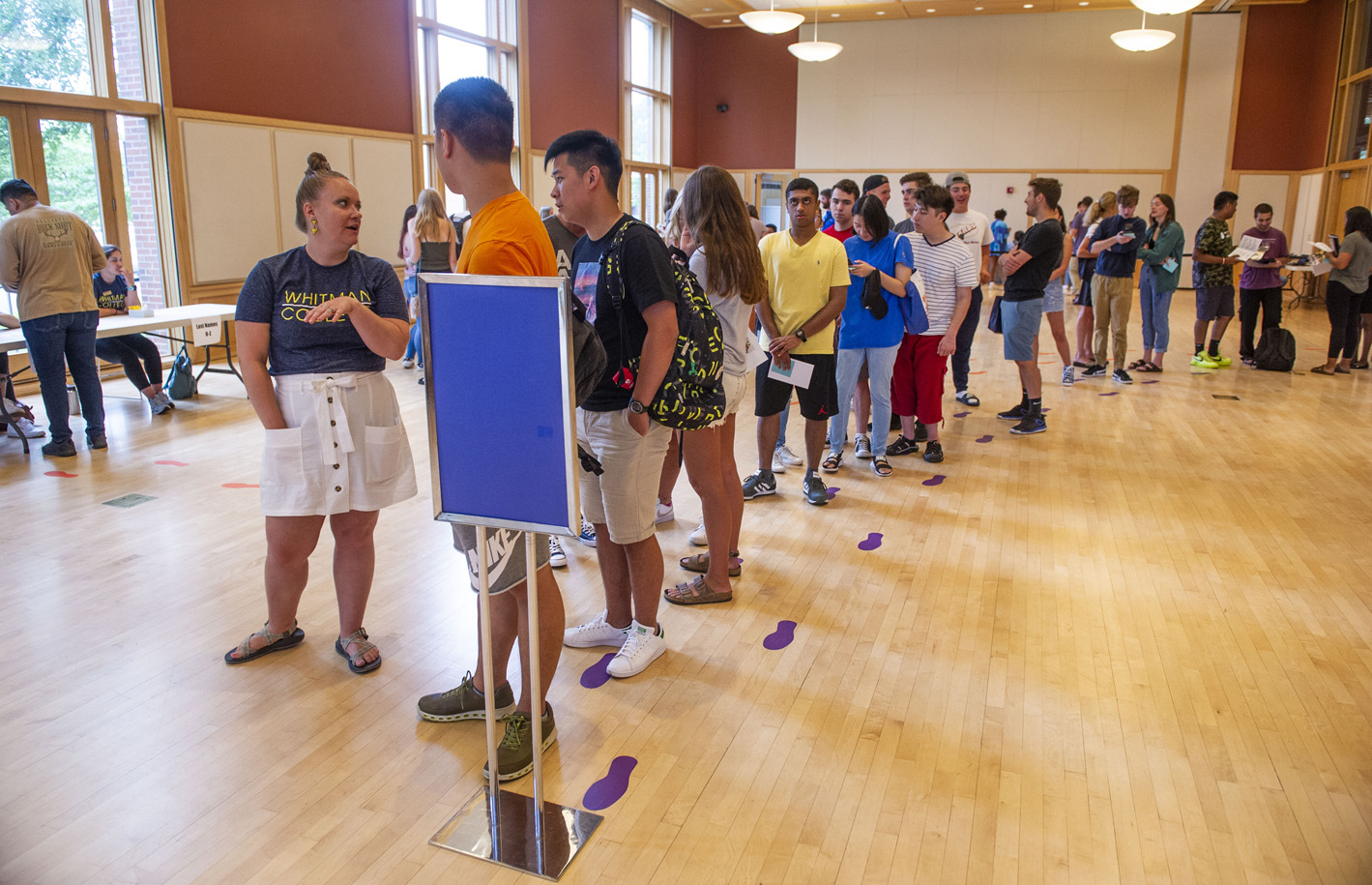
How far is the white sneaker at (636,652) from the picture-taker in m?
2.81

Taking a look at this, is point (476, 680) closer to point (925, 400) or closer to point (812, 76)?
point (925, 400)

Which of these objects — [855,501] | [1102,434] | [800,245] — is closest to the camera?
[800,245]

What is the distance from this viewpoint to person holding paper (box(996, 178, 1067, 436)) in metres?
5.82

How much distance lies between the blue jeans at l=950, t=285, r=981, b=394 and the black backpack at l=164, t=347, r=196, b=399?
5.68m

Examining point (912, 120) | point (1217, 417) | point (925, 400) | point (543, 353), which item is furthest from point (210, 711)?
point (912, 120)

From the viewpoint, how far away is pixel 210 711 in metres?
2.58

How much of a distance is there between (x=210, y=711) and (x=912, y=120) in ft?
58.9

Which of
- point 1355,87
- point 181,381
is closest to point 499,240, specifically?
point 181,381

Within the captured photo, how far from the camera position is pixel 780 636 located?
315 centimetres

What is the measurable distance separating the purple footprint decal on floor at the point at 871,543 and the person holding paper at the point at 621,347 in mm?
1475

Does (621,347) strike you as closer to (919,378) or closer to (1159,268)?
(919,378)

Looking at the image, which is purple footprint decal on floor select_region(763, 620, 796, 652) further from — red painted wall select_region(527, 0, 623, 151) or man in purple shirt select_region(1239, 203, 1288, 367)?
red painted wall select_region(527, 0, 623, 151)

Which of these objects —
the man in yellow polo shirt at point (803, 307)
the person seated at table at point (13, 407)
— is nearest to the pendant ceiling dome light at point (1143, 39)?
the man in yellow polo shirt at point (803, 307)

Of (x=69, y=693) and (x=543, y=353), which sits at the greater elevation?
(x=543, y=353)
